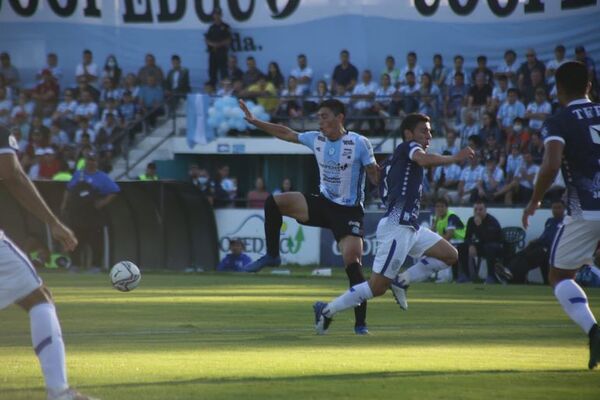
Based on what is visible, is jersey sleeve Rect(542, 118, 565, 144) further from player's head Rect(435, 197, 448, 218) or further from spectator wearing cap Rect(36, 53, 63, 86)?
spectator wearing cap Rect(36, 53, 63, 86)

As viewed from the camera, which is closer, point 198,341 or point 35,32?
point 198,341

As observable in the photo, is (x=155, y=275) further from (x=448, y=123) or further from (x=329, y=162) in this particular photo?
(x=329, y=162)

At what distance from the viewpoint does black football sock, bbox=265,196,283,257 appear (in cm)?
1446

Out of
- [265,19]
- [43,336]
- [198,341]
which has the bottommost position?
[198,341]

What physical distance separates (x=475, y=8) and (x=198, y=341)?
21.3 m

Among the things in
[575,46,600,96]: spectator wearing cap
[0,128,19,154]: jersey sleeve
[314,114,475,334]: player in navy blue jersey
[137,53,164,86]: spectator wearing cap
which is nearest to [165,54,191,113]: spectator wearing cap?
[137,53,164,86]: spectator wearing cap

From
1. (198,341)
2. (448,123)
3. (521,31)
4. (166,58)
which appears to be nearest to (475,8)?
(521,31)

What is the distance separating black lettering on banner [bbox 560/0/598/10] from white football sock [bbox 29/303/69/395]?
80.3 ft

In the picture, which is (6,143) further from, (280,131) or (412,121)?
(280,131)

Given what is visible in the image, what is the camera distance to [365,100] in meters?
31.0

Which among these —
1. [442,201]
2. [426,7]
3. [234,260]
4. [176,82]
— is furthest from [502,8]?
[234,260]

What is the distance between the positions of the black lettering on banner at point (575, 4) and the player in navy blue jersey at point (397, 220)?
18.3 metres

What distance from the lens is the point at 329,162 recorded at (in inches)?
548

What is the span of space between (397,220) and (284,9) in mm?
22222
